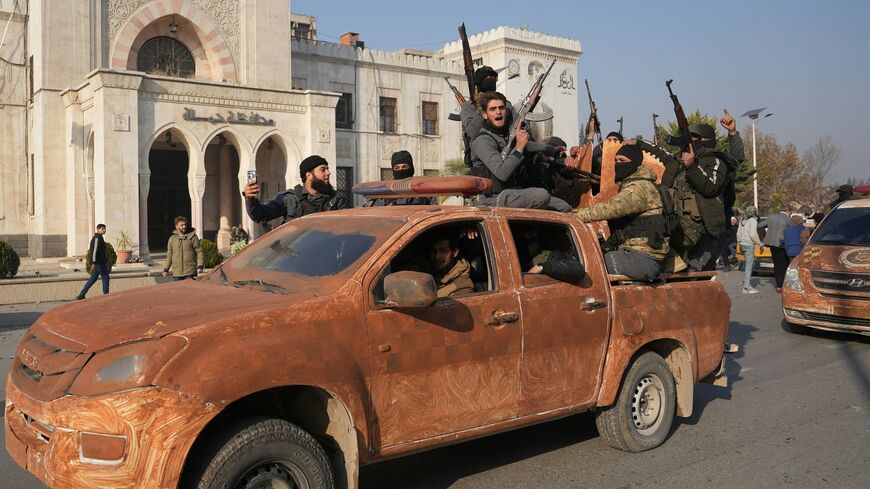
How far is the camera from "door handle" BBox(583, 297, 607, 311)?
17.3 ft

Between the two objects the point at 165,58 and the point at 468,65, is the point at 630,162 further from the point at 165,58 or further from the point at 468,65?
the point at 165,58

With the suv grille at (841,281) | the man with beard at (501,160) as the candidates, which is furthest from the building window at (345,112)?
the man with beard at (501,160)

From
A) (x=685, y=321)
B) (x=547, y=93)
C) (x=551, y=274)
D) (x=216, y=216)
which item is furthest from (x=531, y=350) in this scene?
(x=547, y=93)

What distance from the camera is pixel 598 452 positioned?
18.8ft

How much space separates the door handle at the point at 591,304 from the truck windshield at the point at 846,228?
23.2 feet

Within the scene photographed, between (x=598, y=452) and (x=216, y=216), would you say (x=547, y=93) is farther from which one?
(x=598, y=452)

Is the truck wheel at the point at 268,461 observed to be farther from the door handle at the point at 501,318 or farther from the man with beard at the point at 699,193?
the man with beard at the point at 699,193

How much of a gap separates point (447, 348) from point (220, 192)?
30888mm

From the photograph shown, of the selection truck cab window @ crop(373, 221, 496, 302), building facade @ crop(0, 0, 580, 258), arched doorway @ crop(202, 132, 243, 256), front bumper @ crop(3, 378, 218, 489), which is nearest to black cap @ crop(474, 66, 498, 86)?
truck cab window @ crop(373, 221, 496, 302)

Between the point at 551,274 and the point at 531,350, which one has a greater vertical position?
the point at 551,274

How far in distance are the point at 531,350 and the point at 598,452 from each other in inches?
54.3

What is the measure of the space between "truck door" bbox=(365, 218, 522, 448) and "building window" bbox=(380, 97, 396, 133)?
33202 millimetres

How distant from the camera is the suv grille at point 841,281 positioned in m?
9.94

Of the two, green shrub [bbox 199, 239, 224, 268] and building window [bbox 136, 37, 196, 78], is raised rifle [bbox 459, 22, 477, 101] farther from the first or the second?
building window [bbox 136, 37, 196, 78]
